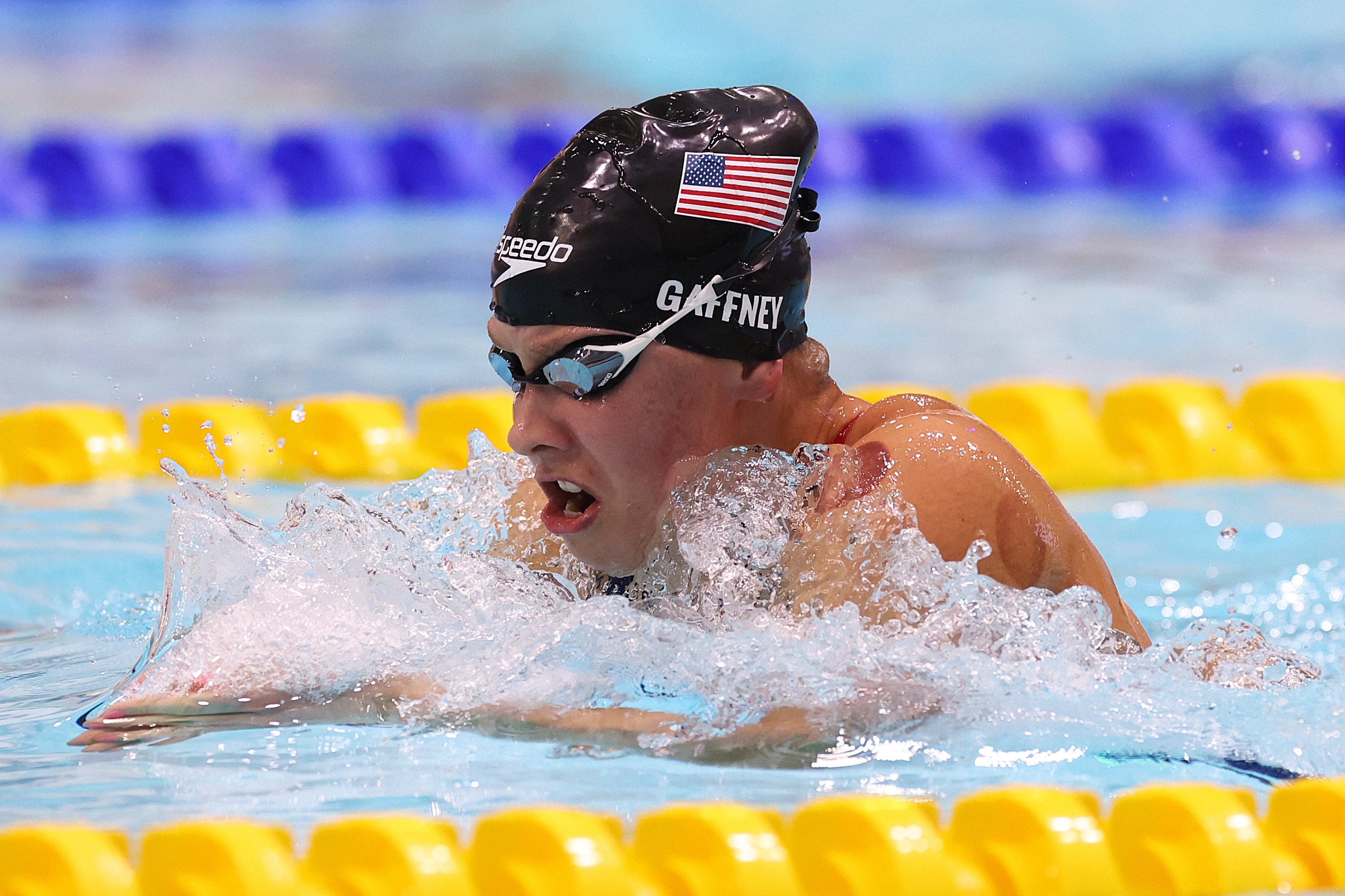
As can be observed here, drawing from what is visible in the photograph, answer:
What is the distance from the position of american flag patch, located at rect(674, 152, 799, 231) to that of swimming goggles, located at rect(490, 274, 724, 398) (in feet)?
0.28

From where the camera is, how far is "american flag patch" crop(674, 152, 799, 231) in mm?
2125

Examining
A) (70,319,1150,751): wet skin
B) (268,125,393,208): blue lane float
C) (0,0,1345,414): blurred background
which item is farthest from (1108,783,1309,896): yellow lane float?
(268,125,393,208): blue lane float

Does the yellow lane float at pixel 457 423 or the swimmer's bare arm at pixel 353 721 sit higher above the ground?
the yellow lane float at pixel 457 423

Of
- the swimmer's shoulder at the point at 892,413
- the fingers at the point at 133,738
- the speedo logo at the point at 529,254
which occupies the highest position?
the speedo logo at the point at 529,254

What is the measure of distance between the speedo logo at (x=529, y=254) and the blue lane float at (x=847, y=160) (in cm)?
687

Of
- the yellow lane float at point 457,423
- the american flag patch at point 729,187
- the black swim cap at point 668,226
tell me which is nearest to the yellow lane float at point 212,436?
the yellow lane float at point 457,423

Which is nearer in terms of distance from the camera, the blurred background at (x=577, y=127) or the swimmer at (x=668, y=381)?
the swimmer at (x=668, y=381)

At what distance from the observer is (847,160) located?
933 cm

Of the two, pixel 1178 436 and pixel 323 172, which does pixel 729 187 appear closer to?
pixel 1178 436

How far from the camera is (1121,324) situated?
611cm

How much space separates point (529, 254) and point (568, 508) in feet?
1.12

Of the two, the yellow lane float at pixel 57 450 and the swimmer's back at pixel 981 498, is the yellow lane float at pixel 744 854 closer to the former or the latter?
the swimmer's back at pixel 981 498

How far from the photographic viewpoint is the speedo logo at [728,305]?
2145mm

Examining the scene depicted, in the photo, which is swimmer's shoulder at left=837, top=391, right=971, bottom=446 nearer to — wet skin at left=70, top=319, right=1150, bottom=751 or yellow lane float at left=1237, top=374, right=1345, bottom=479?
wet skin at left=70, top=319, right=1150, bottom=751
